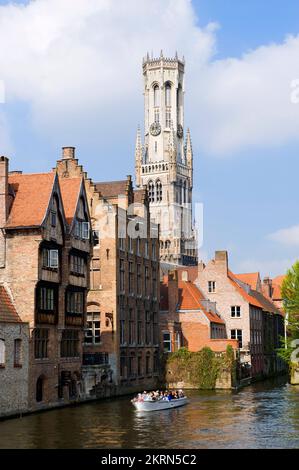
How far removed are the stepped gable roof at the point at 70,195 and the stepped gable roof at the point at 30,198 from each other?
3948mm

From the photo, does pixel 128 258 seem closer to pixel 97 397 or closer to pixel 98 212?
pixel 98 212

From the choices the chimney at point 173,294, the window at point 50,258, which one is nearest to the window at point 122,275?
the chimney at point 173,294

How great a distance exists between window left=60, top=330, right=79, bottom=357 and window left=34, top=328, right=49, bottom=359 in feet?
10.2

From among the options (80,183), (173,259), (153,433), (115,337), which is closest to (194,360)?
(115,337)

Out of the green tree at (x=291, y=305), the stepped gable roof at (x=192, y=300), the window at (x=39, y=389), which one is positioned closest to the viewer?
the window at (x=39, y=389)

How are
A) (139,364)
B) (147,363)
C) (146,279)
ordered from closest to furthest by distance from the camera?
(139,364) → (147,363) → (146,279)

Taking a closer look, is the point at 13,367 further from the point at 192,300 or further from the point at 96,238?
the point at 192,300

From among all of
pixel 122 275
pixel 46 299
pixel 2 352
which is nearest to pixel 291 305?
pixel 122 275

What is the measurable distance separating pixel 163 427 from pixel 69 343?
15.4 meters

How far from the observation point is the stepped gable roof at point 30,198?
2051 inches

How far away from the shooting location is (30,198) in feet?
176

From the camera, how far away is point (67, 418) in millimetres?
48281

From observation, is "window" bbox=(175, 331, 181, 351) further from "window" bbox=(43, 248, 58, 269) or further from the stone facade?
the stone facade

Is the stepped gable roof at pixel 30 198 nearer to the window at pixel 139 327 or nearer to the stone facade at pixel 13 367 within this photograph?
the stone facade at pixel 13 367
